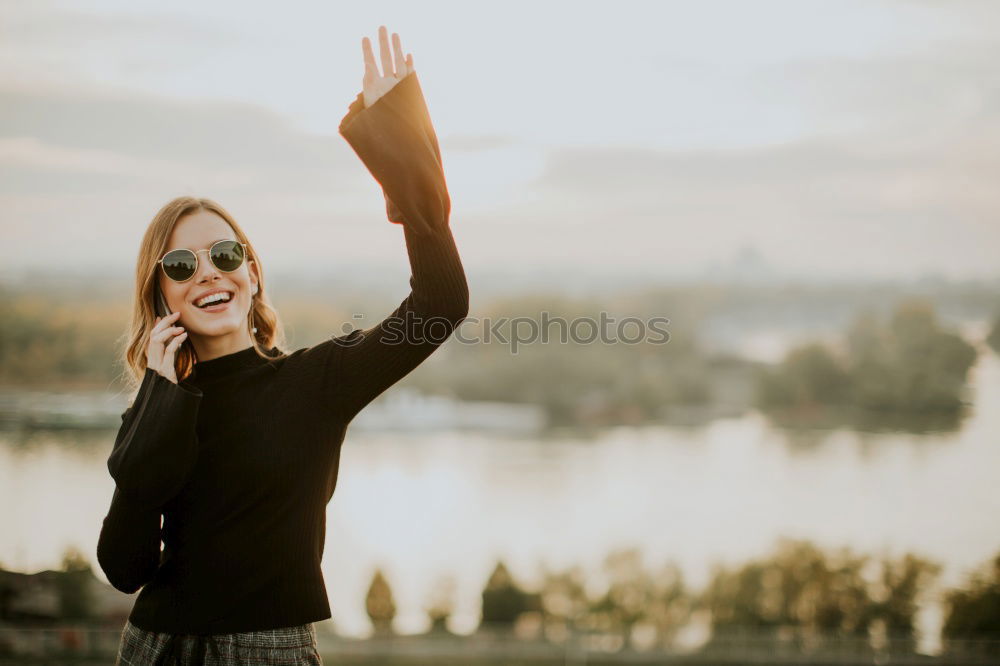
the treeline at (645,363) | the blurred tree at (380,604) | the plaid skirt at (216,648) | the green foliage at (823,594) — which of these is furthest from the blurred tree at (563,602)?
the plaid skirt at (216,648)

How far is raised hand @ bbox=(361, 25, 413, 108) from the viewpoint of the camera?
101 cm

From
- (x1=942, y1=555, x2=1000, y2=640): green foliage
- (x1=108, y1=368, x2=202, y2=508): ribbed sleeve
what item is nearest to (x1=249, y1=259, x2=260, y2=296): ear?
(x1=108, y1=368, x2=202, y2=508): ribbed sleeve

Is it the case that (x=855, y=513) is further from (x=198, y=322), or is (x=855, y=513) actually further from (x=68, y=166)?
(x=198, y=322)

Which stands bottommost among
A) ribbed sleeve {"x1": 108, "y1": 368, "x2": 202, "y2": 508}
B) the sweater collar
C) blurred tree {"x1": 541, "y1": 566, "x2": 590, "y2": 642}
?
blurred tree {"x1": 541, "y1": 566, "x2": 590, "y2": 642}

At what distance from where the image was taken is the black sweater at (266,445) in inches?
38.7

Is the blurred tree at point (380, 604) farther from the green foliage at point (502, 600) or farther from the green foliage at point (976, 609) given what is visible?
the green foliage at point (976, 609)

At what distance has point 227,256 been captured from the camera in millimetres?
1130

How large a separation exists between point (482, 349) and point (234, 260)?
590 inches

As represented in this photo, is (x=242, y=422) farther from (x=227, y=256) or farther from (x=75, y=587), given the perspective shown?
(x=75, y=587)

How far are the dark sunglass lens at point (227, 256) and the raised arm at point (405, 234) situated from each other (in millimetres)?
175

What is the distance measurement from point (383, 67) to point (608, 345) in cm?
1571

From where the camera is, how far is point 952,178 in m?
14.4

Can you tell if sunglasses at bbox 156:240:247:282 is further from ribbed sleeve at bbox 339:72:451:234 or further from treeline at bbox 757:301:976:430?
treeline at bbox 757:301:976:430

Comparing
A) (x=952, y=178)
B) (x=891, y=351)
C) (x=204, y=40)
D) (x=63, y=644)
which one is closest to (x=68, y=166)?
(x=204, y=40)
